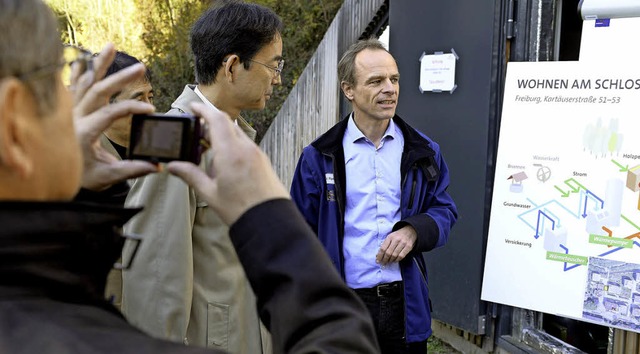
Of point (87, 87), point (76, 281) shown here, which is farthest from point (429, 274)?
point (76, 281)

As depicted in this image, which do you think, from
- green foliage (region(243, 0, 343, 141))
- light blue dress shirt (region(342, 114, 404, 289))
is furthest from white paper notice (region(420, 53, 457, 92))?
green foliage (region(243, 0, 343, 141))

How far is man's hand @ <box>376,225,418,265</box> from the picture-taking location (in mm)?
3564

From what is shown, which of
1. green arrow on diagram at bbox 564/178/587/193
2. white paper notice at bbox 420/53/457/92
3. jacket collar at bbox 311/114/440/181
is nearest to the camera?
jacket collar at bbox 311/114/440/181

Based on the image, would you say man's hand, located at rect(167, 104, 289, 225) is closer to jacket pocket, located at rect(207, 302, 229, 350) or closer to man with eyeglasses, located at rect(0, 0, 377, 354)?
man with eyeglasses, located at rect(0, 0, 377, 354)

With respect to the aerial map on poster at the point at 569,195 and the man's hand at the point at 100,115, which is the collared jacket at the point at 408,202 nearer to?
the aerial map on poster at the point at 569,195

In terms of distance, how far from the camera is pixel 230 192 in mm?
1155

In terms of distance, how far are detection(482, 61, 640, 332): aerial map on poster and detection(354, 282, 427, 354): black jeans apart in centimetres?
135

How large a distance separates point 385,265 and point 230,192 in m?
2.63

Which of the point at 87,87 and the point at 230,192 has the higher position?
the point at 87,87

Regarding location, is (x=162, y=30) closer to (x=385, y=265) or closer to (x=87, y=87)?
(x=385, y=265)

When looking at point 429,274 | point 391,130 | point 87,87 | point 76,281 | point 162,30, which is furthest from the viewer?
point 162,30

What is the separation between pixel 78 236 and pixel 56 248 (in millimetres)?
48

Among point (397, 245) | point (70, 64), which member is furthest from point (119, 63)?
point (70, 64)

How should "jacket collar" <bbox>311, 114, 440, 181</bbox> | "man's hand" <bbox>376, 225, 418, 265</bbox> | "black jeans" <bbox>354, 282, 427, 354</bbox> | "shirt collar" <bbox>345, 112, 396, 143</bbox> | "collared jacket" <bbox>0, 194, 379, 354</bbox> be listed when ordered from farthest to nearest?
"shirt collar" <bbox>345, 112, 396, 143</bbox> → "jacket collar" <bbox>311, 114, 440, 181</bbox> → "black jeans" <bbox>354, 282, 427, 354</bbox> → "man's hand" <bbox>376, 225, 418, 265</bbox> → "collared jacket" <bbox>0, 194, 379, 354</bbox>
